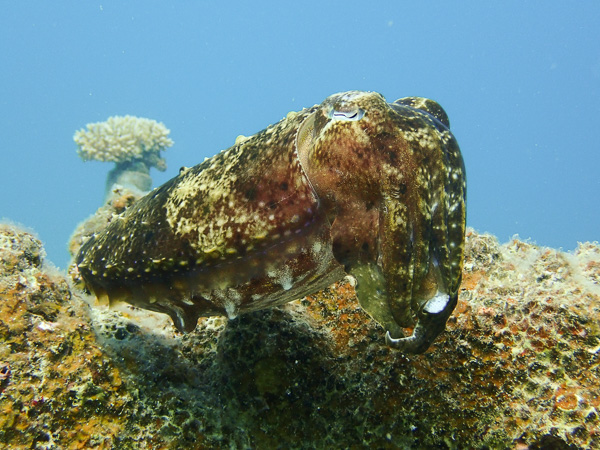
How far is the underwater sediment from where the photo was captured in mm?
2246

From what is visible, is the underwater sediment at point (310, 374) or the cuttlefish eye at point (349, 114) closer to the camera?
the cuttlefish eye at point (349, 114)

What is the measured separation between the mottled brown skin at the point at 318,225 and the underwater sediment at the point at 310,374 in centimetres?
53

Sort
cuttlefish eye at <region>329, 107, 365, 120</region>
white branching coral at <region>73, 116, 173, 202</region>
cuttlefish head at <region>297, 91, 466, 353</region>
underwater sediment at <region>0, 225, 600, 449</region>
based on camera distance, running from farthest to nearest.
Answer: white branching coral at <region>73, 116, 173, 202</region> → underwater sediment at <region>0, 225, 600, 449</region> → cuttlefish eye at <region>329, 107, 365, 120</region> → cuttlefish head at <region>297, 91, 466, 353</region>

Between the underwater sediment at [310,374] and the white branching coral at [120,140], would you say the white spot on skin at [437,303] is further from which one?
the white branching coral at [120,140]

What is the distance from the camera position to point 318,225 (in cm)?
207

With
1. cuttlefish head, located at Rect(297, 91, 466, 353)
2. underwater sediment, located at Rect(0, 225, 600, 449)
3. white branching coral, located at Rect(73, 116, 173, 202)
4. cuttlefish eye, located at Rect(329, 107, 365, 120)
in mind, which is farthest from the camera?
white branching coral, located at Rect(73, 116, 173, 202)

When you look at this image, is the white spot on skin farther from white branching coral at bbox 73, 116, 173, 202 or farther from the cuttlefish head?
white branching coral at bbox 73, 116, 173, 202

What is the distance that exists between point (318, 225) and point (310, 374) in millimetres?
1305

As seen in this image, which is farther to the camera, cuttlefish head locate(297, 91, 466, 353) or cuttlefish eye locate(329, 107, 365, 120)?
cuttlefish eye locate(329, 107, 365, 120)

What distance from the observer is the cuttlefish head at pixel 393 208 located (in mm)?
1802

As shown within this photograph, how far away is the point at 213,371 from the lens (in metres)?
2.96

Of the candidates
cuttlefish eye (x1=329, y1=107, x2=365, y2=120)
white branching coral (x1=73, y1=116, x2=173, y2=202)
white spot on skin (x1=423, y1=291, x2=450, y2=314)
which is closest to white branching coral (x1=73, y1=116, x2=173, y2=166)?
white branching coral (x1=73, y1=116, x2=173, y2=202)

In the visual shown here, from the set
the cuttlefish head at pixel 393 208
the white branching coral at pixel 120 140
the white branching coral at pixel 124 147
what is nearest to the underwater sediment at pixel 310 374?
the cuttlefish head at pixel 393 208

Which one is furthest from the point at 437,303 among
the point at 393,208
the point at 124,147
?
the point at 124,147
